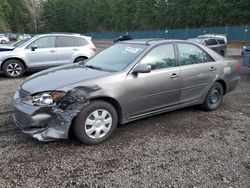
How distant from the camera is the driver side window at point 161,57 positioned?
4.68 m

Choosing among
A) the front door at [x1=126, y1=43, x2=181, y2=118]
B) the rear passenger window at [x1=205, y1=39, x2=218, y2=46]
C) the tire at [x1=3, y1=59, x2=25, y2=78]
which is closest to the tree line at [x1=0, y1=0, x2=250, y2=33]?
the rear passenger window at [x1=205, y1=39, x2=218, y2=46]

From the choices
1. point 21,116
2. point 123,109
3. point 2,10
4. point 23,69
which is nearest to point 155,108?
point 123,109

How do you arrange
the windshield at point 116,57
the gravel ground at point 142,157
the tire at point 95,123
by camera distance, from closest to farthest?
the gravel ground at point 142,157
the tire at point 95,123
the windshield at point 116,57

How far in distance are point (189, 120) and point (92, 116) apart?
6.91 feet

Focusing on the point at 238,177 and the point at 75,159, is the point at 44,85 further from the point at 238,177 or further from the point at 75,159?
the point at 238,177

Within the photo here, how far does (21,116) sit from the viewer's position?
3865 mm

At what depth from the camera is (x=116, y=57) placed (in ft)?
16.1

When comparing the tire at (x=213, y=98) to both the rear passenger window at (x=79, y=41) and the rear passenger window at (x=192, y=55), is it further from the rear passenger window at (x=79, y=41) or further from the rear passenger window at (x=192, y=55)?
the rear passenger window at (x=79, y=41)

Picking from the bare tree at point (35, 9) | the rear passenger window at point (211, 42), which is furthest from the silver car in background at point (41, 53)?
the bare tree at point (35, 9)

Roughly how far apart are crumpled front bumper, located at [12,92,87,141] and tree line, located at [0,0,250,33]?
47.0 m

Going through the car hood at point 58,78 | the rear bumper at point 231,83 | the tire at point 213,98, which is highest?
the car hood at point 58,78

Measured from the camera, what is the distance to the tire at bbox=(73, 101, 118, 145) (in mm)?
3879

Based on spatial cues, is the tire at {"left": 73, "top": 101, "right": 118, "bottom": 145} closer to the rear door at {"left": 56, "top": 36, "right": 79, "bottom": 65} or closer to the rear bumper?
the rear bumper

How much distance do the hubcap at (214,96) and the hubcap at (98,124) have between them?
2581 mm
